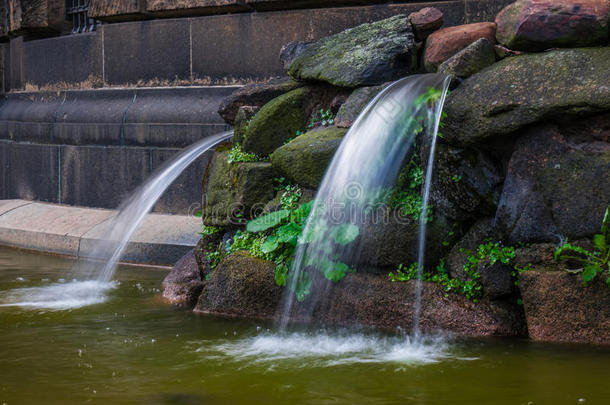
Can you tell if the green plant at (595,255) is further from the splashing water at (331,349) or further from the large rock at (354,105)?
the large rock at (354,105)

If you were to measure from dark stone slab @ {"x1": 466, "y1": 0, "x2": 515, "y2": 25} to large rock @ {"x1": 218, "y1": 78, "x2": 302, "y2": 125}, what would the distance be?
1.65 meters

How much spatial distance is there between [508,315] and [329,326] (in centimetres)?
105

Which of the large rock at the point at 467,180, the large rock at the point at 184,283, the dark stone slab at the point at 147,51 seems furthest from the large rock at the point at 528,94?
the dark stone slab at the point at 147,51

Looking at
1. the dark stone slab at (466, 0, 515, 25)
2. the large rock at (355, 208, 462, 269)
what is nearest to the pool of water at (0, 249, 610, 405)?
the large rock at (355, 208, 462, 269)

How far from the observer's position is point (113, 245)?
7.01m

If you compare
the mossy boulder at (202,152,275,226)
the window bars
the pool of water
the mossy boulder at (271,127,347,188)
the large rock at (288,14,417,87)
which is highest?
the window bars

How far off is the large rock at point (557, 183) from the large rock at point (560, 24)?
22.9 inches

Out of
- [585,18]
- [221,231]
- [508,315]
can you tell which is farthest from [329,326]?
[585,18]

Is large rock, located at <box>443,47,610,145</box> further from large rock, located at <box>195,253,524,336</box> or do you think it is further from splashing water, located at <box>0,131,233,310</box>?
splashing water, located at <box>0,131,233,310</box>

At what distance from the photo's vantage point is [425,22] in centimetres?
569

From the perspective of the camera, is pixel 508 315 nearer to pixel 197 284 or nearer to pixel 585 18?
pixel 585 18

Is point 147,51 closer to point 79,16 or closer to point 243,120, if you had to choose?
point 79,16

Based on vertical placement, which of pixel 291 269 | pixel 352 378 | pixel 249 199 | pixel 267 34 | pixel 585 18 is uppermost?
pixel 267 34

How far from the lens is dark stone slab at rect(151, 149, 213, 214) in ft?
24.6
